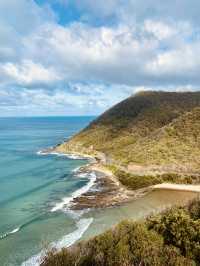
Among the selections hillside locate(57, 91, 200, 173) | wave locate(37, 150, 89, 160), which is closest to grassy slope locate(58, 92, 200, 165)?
hillside locate(57, 91, 200, 173)

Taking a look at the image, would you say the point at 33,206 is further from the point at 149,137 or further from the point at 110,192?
the point at 149,137

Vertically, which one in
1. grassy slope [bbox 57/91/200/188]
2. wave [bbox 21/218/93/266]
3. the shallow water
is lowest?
wave [bbox 21/218/93/266]

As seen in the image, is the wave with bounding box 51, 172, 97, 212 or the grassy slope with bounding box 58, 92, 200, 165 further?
the grassy slope with bounding box 58, 92, 200, 165

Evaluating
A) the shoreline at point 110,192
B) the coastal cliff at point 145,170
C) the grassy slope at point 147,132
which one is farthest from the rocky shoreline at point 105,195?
the grassy slope at point 147,132

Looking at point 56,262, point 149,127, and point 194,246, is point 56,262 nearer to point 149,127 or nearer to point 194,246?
point 194,246

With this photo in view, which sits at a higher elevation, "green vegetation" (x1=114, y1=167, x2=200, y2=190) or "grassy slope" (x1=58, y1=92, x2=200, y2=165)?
"grassy slope" (x1=58, y1=92, x2=200, y2=165)

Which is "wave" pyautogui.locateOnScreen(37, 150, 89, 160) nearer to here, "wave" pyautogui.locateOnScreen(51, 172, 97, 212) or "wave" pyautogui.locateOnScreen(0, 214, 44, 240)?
"wave" pyautogui.locateOnScreen(51, 172, 97, 212)

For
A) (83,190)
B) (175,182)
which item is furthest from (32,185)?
(175,182)
